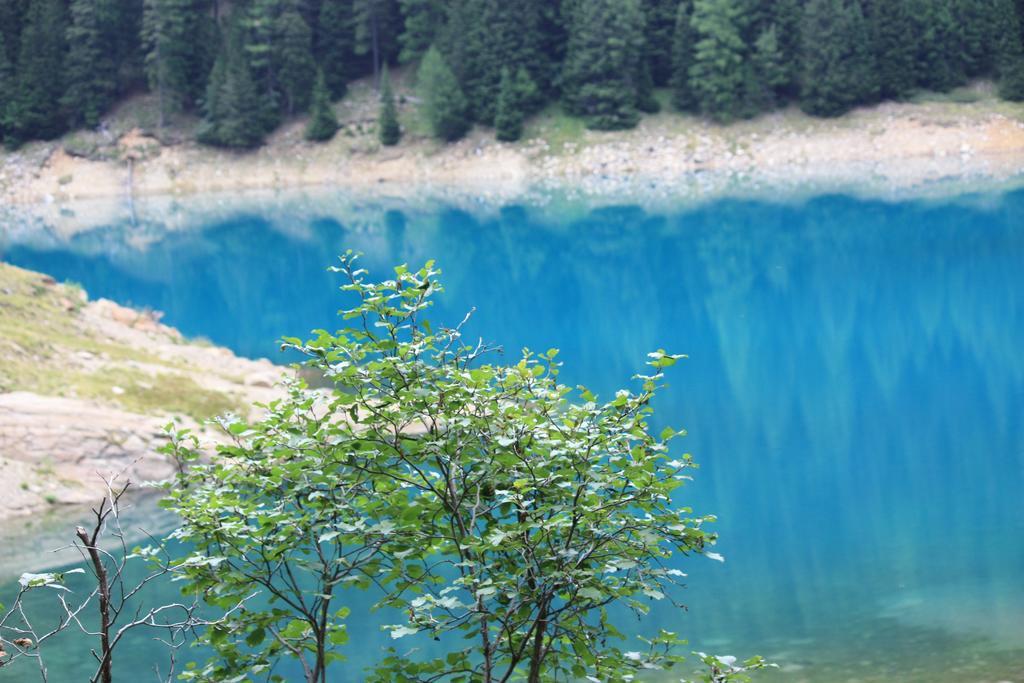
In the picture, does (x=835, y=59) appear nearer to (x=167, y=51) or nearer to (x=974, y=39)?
(x=974, y=39)

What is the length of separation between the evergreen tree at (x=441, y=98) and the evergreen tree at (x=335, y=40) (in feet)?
27.6

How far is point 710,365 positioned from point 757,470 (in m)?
8.01

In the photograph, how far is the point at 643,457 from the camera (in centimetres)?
644

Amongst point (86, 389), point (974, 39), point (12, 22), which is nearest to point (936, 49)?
point (974, 39)

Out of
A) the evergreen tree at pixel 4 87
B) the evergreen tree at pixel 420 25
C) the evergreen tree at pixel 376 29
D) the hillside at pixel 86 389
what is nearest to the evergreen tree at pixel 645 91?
the evergreen tree at pixel 420 25

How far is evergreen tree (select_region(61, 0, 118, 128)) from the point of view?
75.8 m

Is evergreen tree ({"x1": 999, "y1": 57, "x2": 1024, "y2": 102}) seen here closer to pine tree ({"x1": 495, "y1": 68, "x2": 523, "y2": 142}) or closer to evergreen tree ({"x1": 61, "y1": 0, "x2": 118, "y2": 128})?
pine tree ({"x1": 495, "y1": 68, "x2": 523, "y2": 142})

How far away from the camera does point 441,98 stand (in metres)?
68.9

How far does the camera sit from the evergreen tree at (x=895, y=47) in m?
64.2

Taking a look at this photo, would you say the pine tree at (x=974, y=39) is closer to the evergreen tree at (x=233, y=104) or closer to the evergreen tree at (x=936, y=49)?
the evergreen tree at (x=936, y=49)

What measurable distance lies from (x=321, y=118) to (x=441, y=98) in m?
8.41

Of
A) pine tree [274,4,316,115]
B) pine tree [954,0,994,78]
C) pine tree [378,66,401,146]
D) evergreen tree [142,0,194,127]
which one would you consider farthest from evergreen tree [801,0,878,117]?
evergreen tree [142,0,194,127]

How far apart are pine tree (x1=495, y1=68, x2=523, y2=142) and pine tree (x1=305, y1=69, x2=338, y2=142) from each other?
10.8 m

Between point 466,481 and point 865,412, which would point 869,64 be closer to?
point 865,412
